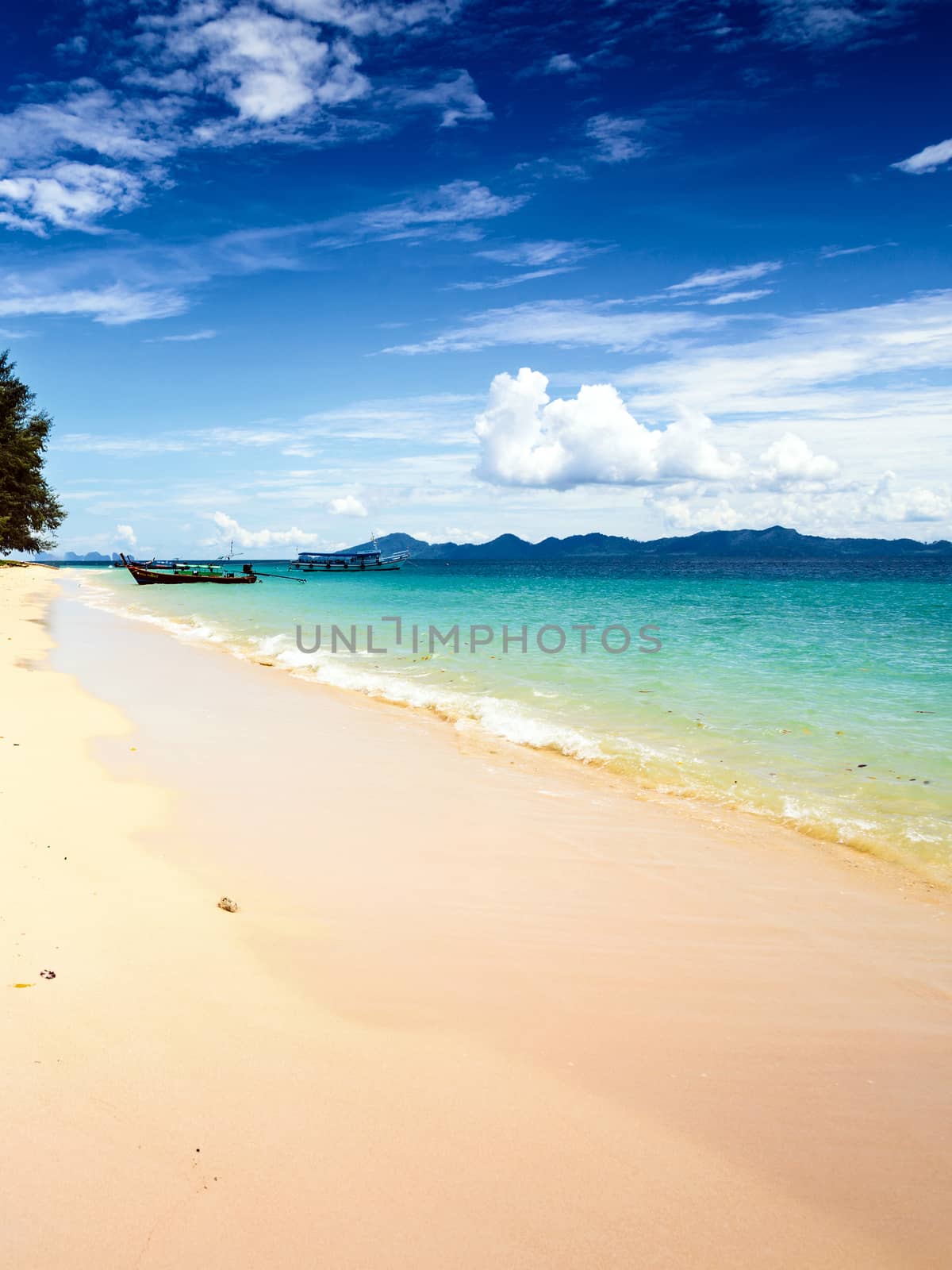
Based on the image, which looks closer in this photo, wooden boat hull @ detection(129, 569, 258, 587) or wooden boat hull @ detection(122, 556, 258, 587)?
wooden boat hull @ detection(122, 556, 258, 587)

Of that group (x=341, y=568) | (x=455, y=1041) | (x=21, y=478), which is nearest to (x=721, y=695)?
(x=455, y=1041)

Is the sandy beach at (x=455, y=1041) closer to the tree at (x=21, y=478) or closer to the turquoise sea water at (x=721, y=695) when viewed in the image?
the turquoise sea water at (x=721, y=695)

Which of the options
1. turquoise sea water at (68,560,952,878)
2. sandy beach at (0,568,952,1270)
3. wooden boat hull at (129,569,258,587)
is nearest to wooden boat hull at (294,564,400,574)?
wooden boat hull at (129,569,258,587)

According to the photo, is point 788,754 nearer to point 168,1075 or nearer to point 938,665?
Result: point 168,1075

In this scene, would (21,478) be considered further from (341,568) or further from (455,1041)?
(341,568)

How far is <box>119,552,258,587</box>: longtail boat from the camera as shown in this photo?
69.9 m

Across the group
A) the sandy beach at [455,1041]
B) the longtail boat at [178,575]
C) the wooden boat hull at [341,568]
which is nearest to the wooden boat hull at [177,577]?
the longtail boat at [178,575]

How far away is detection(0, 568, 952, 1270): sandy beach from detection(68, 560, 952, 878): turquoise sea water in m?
1.67

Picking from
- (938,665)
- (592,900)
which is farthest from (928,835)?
(938,665)

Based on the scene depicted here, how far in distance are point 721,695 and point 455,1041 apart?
12.2m

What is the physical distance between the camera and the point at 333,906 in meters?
5.22

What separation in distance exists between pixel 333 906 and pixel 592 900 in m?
1.95

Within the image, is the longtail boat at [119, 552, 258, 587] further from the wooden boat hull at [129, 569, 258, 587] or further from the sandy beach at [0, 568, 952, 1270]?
the sandy beach at [0, 568, 952, 1270]

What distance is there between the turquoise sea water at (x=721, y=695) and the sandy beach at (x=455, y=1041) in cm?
167
